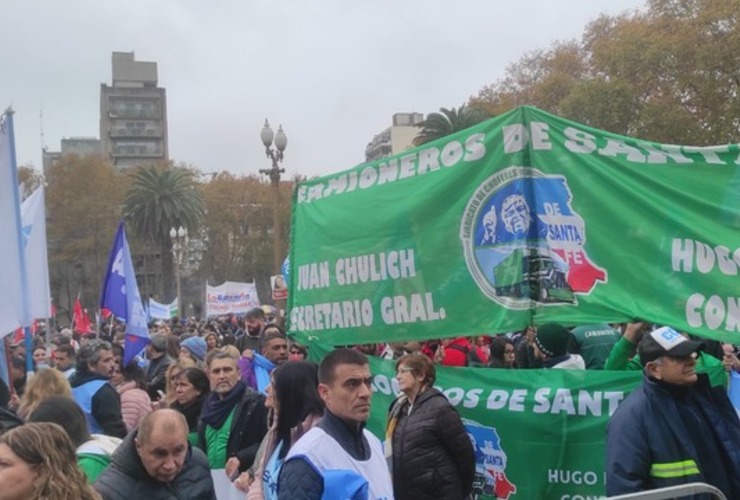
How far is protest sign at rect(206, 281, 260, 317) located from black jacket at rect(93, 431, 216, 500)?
945 inches

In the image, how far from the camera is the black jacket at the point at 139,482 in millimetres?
3936

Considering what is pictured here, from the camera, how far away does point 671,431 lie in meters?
3.94

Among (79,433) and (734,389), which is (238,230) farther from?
(79,433)

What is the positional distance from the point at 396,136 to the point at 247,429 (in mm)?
93027

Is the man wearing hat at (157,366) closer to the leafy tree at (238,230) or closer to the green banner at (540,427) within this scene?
the green banner at (540,427)

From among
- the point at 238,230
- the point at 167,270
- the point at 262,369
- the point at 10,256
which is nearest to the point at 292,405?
the point at 262,369

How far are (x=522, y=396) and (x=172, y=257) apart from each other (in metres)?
65.1

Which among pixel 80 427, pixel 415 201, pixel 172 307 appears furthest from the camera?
pixel 172 307

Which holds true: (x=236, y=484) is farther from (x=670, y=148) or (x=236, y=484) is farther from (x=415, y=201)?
(x=670, y=148)

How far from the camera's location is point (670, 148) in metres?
4.52

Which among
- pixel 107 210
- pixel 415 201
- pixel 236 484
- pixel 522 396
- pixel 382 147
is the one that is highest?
pixel 382 147

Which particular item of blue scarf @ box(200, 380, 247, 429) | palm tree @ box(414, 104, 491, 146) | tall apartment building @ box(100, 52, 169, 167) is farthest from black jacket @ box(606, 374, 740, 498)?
tall apartment building @ box(100, 52, 169, 167)

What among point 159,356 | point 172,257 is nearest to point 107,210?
point 172,257

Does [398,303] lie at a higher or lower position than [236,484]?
higher
